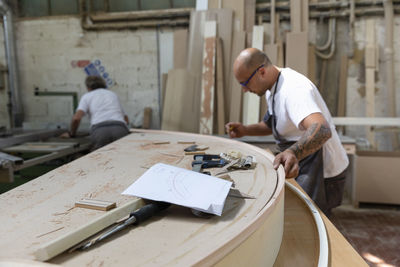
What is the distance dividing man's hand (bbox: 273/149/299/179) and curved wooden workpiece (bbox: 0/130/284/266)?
0.06m

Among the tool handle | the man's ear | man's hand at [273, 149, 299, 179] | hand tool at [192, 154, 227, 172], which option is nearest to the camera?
the tool handle

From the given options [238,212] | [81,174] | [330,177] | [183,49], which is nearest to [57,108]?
[183,49]

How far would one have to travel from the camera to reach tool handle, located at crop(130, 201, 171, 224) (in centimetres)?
83

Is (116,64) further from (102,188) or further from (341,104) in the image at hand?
(102,188)

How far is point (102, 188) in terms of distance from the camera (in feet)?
3.77

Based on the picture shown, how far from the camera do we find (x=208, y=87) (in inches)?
153

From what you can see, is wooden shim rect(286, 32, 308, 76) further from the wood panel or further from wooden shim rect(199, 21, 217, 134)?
the wood panel

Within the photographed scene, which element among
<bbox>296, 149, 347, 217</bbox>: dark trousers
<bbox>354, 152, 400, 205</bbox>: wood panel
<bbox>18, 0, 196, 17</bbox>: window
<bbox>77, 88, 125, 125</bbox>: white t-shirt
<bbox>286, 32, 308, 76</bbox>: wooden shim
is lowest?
<bbox>354, 152, 400, 205</bbox>: wood panel

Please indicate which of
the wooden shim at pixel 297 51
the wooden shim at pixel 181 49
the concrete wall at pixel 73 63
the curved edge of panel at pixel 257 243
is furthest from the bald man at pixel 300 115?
the concrete wall at pixel 73 63

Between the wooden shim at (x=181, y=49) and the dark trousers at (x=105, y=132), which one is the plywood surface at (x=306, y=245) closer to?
the dark trousers at (x=105, y=132)

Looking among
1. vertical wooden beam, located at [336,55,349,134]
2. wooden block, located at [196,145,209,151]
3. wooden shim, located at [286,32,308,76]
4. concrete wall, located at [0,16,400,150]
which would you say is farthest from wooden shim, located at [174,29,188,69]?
wooden block, located at [196,145,209,151]

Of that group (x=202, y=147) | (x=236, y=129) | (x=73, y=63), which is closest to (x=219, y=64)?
(x=236, y=129)

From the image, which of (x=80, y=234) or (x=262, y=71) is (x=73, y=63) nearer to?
(x=262, y=71)

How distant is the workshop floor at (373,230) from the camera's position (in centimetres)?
255
